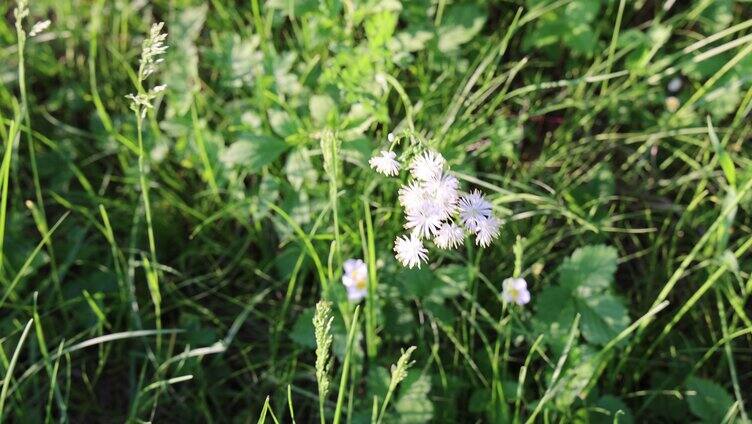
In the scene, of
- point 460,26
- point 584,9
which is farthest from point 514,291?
point 584,9

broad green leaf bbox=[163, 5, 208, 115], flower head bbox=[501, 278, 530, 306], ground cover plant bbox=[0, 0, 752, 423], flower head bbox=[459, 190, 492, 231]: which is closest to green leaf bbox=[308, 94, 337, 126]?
ground cover plant bbox=[0, 0, 752, 423]

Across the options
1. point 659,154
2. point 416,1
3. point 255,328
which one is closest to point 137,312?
point 255,328

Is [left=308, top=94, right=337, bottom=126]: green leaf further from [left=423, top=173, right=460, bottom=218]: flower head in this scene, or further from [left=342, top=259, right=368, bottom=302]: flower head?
[left=423, top=173, right=460, bottom=218]: flower head

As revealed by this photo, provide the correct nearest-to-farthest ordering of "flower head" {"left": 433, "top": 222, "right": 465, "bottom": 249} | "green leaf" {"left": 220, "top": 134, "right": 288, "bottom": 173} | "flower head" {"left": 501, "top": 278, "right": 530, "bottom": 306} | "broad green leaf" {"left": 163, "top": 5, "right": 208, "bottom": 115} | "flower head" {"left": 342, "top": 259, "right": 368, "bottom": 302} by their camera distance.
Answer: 1. "flower head" {"left": 433, "top": 222, "right": 465, "bottom": 249}
2. "flower head" {"left": 501, "top": 278, "right": 530, "bottom": 306}
3. "flower head" {"left": 342, "top": 259, "right": 368, "bottom": 302}
4. "green leaf" {"left": 220, "top": 134, "right": 288, "bottom": 173}
5. "broad green leaf" {"left": 163, "top": 5, "right": 208, "bottom": 115}

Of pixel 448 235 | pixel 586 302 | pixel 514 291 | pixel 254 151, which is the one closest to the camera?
pixel 448 235

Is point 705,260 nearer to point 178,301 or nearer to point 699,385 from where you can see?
point 699,385

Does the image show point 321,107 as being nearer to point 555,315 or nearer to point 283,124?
point 283,124
